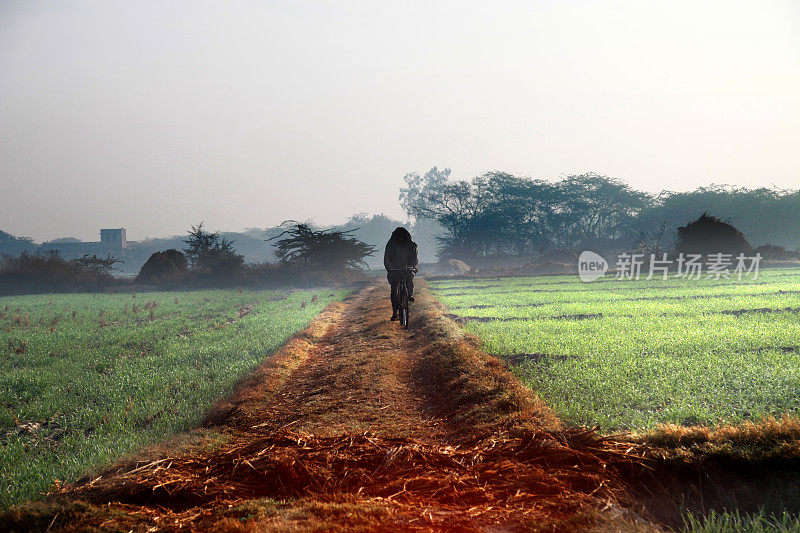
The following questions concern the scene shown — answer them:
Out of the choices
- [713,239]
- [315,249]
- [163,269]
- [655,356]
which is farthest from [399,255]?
[163,269]

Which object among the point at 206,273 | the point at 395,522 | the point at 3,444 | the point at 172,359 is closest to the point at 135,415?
the point at 3,444

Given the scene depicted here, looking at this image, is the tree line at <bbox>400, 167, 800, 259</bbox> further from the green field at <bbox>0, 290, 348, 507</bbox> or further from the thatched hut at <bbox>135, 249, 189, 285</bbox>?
the green field at <bbox>0, 290, 348, 507</bbox>

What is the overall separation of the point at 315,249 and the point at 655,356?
3511cm

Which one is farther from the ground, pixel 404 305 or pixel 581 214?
pixel 581 214

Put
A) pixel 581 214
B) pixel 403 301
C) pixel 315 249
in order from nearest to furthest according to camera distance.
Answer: pixel 403 301, pixel 315 249, pixel 581 214

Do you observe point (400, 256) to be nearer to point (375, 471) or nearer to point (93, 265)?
point (375, 471)

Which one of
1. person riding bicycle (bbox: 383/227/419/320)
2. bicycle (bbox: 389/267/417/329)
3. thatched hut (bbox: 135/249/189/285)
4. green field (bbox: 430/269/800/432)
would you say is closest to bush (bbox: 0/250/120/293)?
thatched hut (bbox: 135/249/189/285)

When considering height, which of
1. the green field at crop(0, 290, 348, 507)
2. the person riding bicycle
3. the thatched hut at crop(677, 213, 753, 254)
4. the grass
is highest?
the thatched hut at crop(677, 213, 753, 254)

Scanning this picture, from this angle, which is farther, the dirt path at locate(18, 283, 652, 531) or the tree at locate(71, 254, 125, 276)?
the tree at locate(71, 254, 125, 276)

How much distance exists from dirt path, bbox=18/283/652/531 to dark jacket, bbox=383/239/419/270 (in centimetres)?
525

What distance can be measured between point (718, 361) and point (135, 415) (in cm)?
849

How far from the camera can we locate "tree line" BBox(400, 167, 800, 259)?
5009cm

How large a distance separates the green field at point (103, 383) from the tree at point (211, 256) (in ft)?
77.0

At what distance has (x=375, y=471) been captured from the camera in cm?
371
